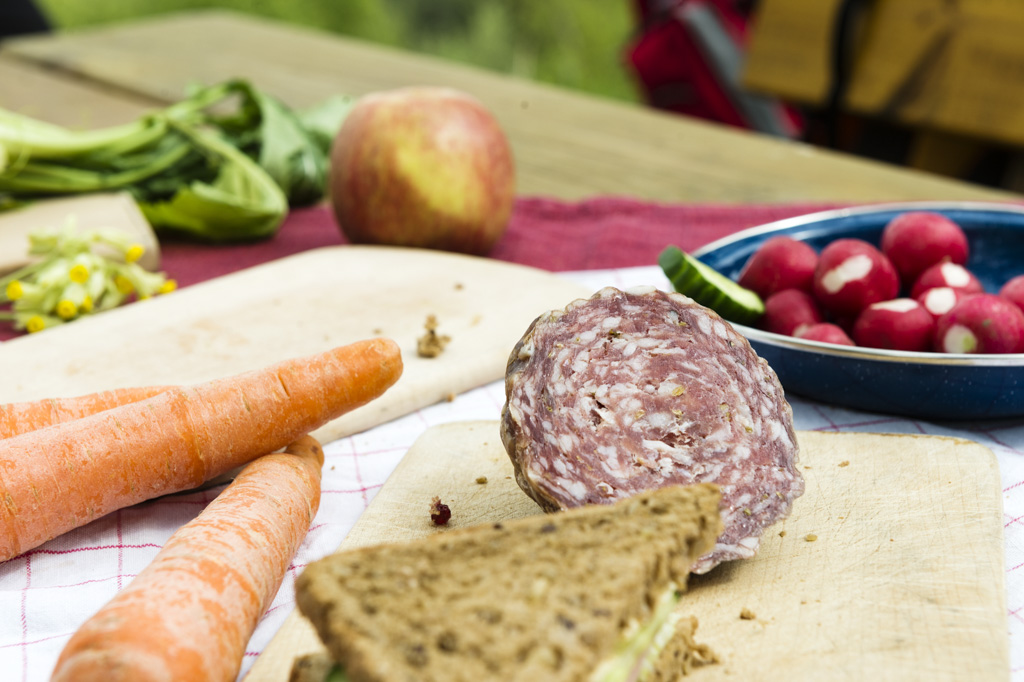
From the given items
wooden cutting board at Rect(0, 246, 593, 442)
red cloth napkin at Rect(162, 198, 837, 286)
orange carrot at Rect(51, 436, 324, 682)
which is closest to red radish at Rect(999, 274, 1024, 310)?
wooden cutting board at Rect(0, 246, 593, 442)

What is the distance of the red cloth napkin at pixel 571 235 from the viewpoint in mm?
3193

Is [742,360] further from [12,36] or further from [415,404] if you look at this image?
[12,36]

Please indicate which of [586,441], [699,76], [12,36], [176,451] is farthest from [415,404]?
[12,36]

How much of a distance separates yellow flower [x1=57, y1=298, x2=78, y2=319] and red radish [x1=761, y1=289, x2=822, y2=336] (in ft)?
5.84

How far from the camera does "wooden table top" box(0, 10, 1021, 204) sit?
3.86 m

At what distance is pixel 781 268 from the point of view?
221 centimetres

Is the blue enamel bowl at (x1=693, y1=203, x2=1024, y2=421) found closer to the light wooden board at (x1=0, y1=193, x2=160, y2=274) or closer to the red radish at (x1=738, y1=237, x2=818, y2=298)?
the red radish at (x1=738, y1=237, x2=818, y2=298)

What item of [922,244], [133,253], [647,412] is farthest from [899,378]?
[133,253]

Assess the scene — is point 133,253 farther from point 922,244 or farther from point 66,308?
point 922,244

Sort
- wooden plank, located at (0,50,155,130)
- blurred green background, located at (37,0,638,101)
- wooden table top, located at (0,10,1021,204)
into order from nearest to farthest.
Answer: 1. wooden table top, located at (0,10,1021,204)
2. wooden plank, located at (0,50,155,130)
3. blurred green background, located at (37,0,638,101)

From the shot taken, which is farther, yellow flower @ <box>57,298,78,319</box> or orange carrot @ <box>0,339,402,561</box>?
yellow flower @ <box>57,298,78,319</box>

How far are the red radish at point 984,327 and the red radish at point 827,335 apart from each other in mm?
197

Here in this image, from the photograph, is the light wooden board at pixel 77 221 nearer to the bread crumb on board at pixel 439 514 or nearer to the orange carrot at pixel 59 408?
the orange carrot at pixel 59 408

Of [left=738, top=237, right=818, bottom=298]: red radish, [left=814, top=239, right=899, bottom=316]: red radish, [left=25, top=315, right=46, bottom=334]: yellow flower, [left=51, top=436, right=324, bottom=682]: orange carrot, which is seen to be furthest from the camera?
[left=25, top=315, right=46, bottom=334]: yellow flower
